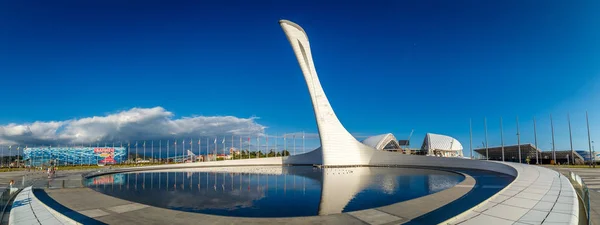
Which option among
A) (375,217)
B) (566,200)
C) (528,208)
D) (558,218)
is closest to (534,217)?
(558,218)

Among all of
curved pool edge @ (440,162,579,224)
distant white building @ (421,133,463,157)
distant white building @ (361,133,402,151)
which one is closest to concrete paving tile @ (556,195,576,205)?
curved pool edge @ (440,162,579,224)

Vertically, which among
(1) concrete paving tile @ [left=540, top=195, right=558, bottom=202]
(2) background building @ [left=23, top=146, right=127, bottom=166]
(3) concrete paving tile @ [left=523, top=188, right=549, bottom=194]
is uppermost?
(1) concrete paving tile @ [left=540, top=195, right=558, bottom=202]

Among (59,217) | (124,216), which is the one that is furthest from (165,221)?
(59,217)

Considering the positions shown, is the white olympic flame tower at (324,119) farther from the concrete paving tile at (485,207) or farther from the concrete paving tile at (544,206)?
the concrete paving tile at (544,206)

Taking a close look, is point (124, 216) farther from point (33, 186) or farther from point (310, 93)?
point (310, 93)

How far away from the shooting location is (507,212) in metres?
6.43

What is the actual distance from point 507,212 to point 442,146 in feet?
182

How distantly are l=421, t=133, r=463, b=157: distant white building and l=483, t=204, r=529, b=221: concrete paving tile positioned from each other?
52.8 meters

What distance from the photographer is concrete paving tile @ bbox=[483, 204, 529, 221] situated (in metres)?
6.10

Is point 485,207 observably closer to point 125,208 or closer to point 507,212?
point 507,212

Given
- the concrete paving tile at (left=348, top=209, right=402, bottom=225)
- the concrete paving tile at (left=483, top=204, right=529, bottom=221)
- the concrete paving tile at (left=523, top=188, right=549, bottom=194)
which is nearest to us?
the concrete paving tile at (left=483, top=204, right=529, bottom=221)

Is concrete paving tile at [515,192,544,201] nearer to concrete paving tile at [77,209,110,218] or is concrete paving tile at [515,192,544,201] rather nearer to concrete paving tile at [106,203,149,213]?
concrete paving tile at [106,203,149,213]

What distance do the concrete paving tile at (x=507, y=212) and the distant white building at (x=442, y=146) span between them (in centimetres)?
5277

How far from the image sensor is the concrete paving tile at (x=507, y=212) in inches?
240
